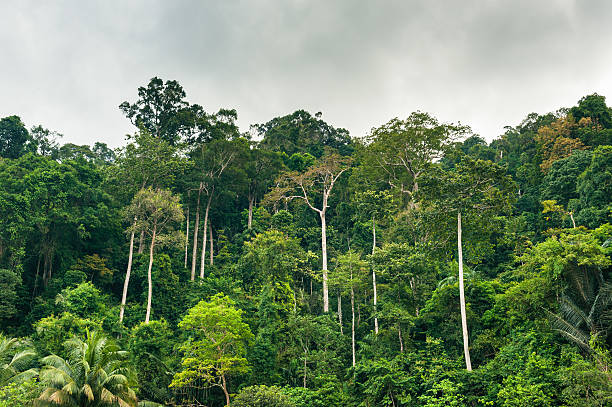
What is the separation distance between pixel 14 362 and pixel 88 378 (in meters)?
3.80

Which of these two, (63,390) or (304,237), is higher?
(304,237)

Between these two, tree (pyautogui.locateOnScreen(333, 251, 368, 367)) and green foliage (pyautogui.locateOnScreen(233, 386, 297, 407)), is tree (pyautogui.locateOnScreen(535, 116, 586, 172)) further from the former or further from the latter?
green foliage (pyautogui.locateOnScreen(233, 386, 297, 407))

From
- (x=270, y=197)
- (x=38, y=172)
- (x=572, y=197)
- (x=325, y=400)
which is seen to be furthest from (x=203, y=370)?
(x=572, y=197)

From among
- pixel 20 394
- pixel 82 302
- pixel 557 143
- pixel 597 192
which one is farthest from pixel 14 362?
pixel 557 143

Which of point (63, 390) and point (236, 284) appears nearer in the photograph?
point (63, 390)

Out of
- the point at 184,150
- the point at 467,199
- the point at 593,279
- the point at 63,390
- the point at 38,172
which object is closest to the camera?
the point at 63,390

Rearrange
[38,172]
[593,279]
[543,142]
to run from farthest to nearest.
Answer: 1. [543,142]
2. [38,172]
3. [593,279]

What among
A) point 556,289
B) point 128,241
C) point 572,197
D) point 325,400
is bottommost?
point 325,400

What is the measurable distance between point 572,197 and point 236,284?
2232cm

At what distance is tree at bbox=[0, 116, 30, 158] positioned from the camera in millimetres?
30259

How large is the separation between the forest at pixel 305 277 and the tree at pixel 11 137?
0.34ft

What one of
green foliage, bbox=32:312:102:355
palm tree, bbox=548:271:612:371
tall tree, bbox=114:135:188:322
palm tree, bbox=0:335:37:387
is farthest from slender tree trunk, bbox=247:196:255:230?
palm tree, bbox=548:271:612:371

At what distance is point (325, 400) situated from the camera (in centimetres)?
1572

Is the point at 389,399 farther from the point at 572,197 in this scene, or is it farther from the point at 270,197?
the point at 572,197
